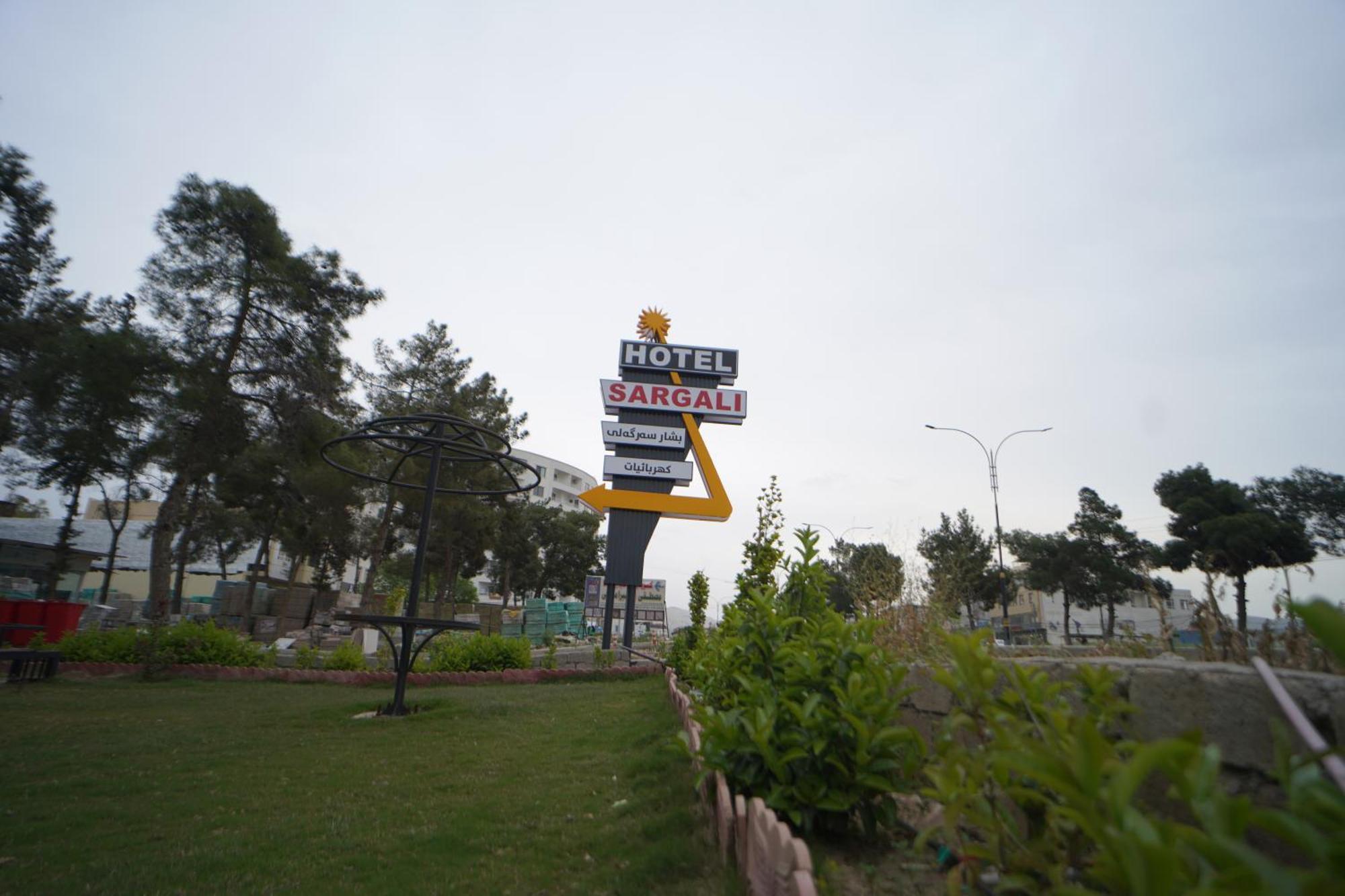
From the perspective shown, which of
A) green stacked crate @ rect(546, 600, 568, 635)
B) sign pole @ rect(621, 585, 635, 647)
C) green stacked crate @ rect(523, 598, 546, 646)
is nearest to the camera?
sign pole @ rect(621, 585, 635, 647)

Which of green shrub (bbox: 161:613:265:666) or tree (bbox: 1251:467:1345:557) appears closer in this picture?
green shrub (bbox: 161:613:265:666)

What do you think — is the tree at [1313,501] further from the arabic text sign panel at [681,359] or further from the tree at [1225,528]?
the arabic text sign panel at [681,359]

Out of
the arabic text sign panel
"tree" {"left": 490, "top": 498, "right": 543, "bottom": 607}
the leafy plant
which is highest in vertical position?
the arabic text sign panel

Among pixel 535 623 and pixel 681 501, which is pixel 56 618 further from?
A: pixel 535 623

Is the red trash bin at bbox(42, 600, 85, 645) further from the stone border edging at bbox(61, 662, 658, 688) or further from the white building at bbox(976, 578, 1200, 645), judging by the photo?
the white building at bbox(976, 578, 1200, 645)

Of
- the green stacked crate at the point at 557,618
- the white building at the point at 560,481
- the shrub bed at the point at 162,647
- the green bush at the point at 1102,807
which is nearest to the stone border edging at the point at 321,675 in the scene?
the shrub bed at the point at 162,647

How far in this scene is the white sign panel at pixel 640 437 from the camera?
17641 mm

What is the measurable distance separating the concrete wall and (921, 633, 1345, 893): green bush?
0.11m

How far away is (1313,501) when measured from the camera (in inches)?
1267

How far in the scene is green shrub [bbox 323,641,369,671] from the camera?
12.3 metres

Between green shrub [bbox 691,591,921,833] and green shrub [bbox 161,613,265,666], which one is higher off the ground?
green shrub [bbox 691,591,921,833]

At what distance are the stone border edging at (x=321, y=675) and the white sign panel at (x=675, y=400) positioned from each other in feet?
24.1

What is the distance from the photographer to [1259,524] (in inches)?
1203

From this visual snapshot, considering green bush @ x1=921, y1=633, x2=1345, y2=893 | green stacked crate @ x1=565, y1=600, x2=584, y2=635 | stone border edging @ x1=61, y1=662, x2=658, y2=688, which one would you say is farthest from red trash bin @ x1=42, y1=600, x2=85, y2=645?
green stacked crate @ x1=565, y1=600, x2=584, y2=635
